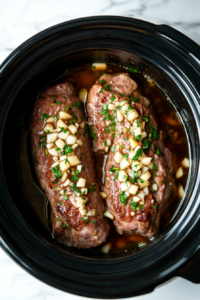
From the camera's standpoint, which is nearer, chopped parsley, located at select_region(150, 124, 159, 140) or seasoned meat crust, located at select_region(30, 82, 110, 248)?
seasoned meat crust, located at select_region(30, 82, 110, 248)

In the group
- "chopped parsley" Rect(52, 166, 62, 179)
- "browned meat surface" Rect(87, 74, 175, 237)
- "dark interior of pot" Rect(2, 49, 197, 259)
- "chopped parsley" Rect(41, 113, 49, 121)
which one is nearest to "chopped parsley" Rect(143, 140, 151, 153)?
"browned meat surface" Rect(87, 74, 175, 237)

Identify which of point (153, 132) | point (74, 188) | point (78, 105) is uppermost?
point (78, 105)

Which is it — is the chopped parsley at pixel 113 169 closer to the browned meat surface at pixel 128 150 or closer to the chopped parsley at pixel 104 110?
the browned meat surface at pixel 128 150

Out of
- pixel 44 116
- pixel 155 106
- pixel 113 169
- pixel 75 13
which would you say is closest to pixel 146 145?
pixel 113 169

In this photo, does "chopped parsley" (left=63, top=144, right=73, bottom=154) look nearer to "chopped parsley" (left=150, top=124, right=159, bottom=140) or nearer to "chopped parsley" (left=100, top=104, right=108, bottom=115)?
"chopped parsley" (left=100, top=104, right=108, bottom=115)

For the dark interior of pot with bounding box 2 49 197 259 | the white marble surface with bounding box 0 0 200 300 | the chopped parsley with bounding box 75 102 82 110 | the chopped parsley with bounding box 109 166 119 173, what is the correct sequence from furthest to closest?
the white marble surface with bounding box 0 0 200 300 → the chopped parsley with bounding box 75 102 82 110 → the chopped parsley with bounding box 109 166 119 173 → the dark interior of pot with bounding box 2 49 197 259

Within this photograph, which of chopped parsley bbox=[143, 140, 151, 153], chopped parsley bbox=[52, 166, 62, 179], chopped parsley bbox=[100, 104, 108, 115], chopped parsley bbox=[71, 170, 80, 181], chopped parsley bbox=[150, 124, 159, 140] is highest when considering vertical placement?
chopped parsley bbox=[100, 104, 108, 115]

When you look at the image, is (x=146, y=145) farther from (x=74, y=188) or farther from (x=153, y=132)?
(x=74, y=188)
